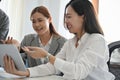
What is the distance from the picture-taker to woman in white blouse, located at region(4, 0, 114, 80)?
1.30 m

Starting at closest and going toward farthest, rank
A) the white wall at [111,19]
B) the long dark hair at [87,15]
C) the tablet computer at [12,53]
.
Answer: the tablet computer at [12,53] < the long dark hair at [87,15] < the white wall at [111,19]

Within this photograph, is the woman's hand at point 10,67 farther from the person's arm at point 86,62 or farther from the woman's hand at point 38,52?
the person's arm at point 86,62

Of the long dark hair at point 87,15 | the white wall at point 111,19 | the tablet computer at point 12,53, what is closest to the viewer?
the tablet computer at point 12,53

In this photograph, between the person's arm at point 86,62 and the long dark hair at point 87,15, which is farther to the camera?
the long dark hair at point 87,15

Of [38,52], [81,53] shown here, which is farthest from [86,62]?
[38,52]

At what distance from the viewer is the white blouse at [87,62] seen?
51.0 inches

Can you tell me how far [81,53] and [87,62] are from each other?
11cm

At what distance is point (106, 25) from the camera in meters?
3.07

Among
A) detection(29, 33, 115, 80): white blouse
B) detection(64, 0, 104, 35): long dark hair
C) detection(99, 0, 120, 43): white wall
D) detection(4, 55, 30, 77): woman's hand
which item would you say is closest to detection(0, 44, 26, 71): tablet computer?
detection(4, 55, 30, 77): woman's hand

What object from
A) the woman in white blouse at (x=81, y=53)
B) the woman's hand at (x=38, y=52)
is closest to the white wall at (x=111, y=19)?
the woman in white blouse at (x=81, y=53)

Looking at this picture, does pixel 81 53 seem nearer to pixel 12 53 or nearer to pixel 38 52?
pixel 38 52

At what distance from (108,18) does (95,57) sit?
186 cm

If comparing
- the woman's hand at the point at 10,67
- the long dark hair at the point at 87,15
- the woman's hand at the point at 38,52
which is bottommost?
the woman's hand at the point at 10,67

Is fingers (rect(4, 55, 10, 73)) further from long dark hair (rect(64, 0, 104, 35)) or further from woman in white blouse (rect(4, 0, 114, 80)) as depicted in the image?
long dark hair (rect(64, 0, 104, 35))
